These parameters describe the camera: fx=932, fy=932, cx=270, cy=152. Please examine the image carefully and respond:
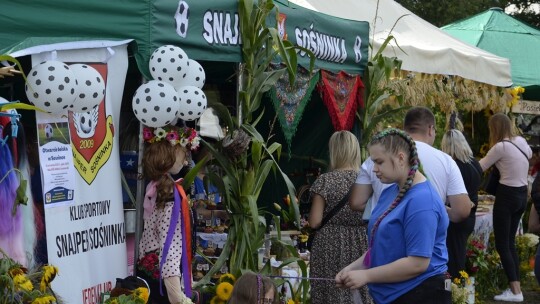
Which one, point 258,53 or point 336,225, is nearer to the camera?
point 258,53

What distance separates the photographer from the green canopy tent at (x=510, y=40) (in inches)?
586

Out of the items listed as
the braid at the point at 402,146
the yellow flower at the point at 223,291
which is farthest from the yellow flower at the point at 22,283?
the yellow flower at the point at 223,291

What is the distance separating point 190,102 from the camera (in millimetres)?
5906

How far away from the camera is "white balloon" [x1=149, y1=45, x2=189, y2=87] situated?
223 inches

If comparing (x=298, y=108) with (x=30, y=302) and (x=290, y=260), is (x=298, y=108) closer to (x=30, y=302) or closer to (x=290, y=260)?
(x=290, y=260)

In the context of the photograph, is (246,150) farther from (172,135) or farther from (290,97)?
(172,135)

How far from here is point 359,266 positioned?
476 cm

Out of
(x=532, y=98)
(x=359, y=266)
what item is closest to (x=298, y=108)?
(x=359, y=266)

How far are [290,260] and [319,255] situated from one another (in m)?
0.32

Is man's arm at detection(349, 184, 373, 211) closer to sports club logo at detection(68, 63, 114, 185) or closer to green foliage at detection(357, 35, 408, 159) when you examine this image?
sports club logo at detection(68, 63, 114, 185)

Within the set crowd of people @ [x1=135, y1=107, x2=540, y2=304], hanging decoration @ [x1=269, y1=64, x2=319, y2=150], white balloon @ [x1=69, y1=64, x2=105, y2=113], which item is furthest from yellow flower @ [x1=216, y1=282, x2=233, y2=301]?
white balloon @ [x1=69, y1=64, x2=105, y2=113]

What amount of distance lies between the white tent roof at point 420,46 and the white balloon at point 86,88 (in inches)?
172

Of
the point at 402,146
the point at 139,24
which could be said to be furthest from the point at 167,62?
the point at 402,146

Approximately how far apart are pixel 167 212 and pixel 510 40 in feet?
36.9
